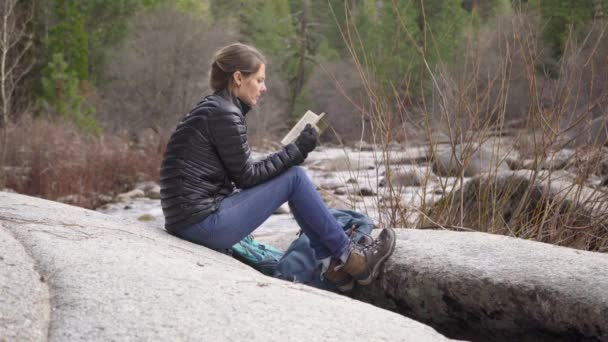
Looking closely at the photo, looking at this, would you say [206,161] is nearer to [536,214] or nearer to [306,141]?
[306,141]

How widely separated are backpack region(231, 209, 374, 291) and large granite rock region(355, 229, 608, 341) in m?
0.23

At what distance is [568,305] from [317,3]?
119 ft

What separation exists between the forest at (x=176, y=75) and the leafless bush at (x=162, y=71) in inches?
1.6

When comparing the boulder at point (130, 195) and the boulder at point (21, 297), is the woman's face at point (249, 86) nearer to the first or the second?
Result: the boulder at point (21, 297)

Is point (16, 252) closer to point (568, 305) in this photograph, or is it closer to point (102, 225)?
point (102, 225)

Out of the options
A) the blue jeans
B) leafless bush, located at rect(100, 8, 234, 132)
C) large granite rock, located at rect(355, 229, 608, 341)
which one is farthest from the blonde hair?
leafless bush, located at rect(100, 8, 234, 132)

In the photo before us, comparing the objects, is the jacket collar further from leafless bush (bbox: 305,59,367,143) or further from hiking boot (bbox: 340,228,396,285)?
leafless bush (bbox: 305,59,367,143)

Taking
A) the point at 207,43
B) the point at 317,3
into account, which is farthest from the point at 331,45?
the point at 207,43

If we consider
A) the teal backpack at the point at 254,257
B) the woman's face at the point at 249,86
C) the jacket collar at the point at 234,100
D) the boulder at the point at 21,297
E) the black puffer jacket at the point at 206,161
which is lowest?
the teal backpack at the point at 254,257

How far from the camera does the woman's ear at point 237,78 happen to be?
10.9 ft

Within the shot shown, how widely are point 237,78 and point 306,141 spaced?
1.40 feet

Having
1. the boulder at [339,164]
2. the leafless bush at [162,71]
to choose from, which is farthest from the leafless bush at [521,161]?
the leafless bush at [162,71]

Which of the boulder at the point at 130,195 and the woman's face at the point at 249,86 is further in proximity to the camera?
the boulder at the point at 130,195

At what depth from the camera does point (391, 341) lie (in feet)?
6.79
